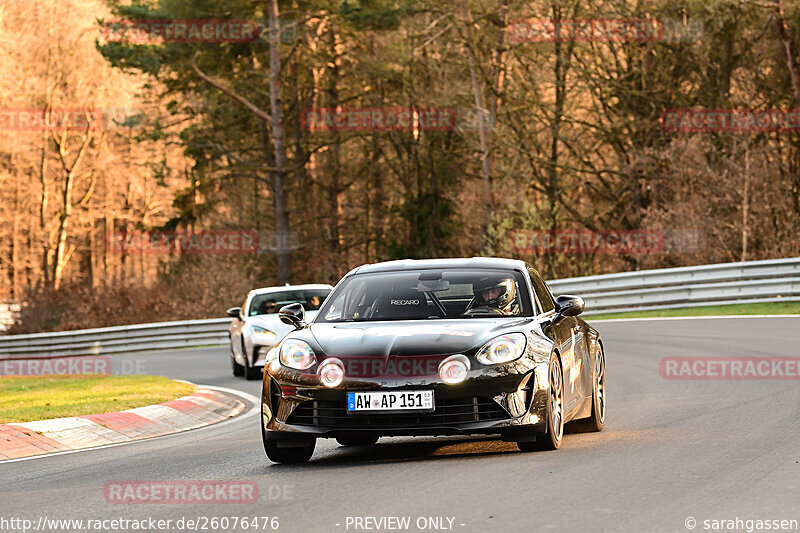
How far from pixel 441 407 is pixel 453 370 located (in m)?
0.27

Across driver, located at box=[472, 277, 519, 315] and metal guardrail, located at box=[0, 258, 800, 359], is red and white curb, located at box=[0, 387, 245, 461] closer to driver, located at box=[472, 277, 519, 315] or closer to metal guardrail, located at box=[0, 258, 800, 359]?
driver, located at box=[472, 277, 519, 315]

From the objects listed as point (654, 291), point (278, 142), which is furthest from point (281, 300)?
point (278, 142)

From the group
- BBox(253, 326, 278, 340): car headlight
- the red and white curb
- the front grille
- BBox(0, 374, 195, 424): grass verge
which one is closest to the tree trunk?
BBox(0, 374, 195, 424): grass verge

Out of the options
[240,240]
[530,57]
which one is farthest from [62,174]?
[530,57]

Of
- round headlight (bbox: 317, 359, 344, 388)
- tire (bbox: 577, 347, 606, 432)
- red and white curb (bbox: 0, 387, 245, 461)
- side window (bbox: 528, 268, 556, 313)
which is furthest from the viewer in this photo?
red and white curb (bbox: 0, 387, 245, 461)

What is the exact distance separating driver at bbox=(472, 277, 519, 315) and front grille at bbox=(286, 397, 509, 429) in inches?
50.4

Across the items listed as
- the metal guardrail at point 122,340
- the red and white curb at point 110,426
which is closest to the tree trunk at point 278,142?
the metal guardrail at point 122,340

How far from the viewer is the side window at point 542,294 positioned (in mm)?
10329

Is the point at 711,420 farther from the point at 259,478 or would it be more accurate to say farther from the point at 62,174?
the point at 62,174

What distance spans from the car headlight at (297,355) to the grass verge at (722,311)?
56.0 ft

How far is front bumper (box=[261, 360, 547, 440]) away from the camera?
28.1 ft

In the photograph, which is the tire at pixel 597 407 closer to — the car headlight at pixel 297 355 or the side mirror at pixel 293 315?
the side mirror at pixel 293 315

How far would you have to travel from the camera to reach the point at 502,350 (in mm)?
8820

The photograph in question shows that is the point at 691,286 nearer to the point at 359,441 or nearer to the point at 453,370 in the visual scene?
the point at 359,441
